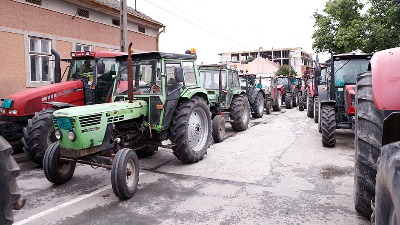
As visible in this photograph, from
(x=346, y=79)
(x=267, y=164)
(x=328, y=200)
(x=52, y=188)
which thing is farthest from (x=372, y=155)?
(x=346, y=79)

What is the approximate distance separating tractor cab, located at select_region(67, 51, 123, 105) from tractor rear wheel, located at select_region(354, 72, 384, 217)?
5.43 metres

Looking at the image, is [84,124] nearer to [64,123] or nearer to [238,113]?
[64,123]

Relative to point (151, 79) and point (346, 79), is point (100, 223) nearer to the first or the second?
point (151, 79)

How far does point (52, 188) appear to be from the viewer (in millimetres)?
5078

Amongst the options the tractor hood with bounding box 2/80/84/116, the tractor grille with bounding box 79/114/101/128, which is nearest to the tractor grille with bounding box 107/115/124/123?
the tractor grille with bounding box 79/114/101/128

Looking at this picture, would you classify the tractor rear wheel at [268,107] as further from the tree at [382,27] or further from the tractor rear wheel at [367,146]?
the tractor rear wheel at [367,146]

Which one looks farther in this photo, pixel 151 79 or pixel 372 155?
pixel 151 79

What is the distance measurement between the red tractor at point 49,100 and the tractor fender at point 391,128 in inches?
189

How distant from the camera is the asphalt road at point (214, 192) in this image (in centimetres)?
400

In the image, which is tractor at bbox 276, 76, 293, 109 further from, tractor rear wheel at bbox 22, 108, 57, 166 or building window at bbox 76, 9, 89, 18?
tractor rear wheel at bbox 22, 108, 57, 166

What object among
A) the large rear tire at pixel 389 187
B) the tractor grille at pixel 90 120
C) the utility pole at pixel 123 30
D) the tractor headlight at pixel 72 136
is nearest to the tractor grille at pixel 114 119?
the tractor grille at pixel 90 120

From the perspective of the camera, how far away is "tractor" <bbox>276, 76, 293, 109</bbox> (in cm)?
2009

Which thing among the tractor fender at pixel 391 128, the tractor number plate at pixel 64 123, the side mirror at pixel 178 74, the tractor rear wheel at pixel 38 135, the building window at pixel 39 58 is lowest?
the tractor rear wheel at pixel 38 135

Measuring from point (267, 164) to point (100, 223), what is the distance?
3535mm
